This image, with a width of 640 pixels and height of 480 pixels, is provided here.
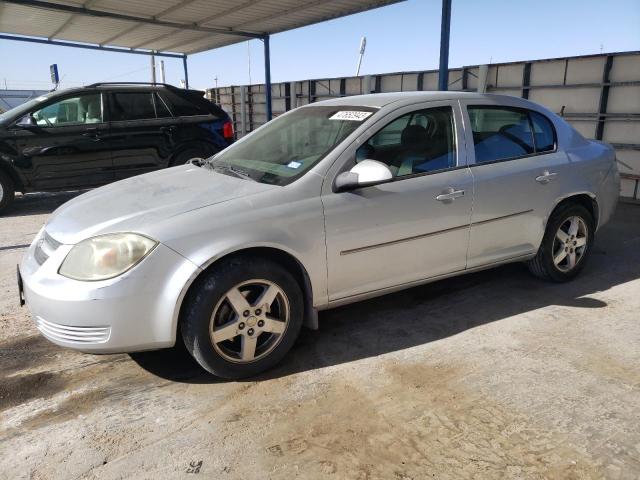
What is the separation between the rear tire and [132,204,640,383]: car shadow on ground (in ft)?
17.2

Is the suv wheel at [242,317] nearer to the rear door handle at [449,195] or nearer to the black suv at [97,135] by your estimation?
the rear door handle at [449,195]

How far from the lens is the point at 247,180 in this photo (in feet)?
10.5

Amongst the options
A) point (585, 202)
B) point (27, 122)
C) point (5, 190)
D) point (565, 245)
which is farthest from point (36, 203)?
point (585, 202)

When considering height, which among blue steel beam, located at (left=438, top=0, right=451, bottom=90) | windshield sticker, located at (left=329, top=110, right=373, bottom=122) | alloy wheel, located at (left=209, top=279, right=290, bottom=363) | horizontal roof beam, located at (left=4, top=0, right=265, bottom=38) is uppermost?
horizontal roof beam, located at (left=4, top=0, right=265, bottom=38)

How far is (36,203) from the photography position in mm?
8172

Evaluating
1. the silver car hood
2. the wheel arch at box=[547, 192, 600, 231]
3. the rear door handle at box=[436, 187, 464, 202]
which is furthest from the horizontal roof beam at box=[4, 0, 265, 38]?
the wheel arch at box=[547, 192, 600, 231]

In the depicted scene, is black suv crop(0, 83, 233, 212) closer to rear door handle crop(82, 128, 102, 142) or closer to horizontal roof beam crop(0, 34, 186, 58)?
rear door handle crop(82, 128, 102, 142)

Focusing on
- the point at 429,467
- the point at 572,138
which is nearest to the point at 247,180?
the point at 429,467

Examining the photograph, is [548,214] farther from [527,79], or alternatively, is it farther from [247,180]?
[527,79]

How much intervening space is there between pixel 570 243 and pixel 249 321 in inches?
115

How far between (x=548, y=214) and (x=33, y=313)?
143 inches

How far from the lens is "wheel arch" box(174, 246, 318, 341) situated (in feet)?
8.80

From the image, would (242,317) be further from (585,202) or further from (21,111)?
(21,111)

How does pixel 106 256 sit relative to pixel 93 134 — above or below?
below
